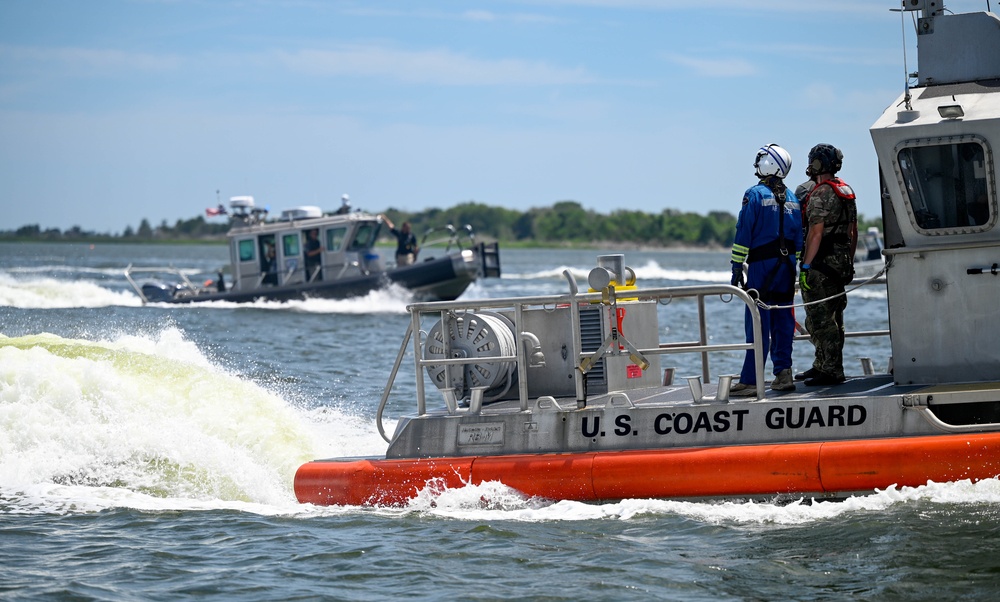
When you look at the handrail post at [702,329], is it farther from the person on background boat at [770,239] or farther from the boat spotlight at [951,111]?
the boat spotlight at [951,111]

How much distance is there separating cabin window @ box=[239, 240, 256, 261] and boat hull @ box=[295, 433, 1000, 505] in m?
22.3

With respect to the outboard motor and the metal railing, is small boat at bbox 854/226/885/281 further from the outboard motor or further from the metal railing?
the metal railing

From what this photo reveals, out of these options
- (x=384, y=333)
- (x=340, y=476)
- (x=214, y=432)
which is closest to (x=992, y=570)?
(x=340, y=476)

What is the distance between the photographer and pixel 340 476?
745 centimetres

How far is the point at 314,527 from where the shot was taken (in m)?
7.09

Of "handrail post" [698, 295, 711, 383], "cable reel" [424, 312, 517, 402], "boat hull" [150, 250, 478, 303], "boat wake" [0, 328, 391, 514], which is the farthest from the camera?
"boat hull" [150, 250, 478, 303]

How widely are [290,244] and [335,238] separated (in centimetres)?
111

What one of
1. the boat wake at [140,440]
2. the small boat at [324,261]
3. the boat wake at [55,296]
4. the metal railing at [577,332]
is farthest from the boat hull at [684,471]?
the boat wake at [55,296]

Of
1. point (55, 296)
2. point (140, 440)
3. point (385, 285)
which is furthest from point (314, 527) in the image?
point (55, 296)

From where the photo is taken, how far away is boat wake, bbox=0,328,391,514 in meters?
8.02

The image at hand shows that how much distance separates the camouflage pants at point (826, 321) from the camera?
23.3ft

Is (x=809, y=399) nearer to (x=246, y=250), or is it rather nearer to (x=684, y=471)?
(x=684, y=471)

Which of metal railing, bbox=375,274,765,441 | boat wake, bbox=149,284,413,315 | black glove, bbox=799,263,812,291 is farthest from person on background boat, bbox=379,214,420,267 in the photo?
black glove, bbox=799,263,812,291

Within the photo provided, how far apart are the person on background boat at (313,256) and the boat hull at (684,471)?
70.8 feet
